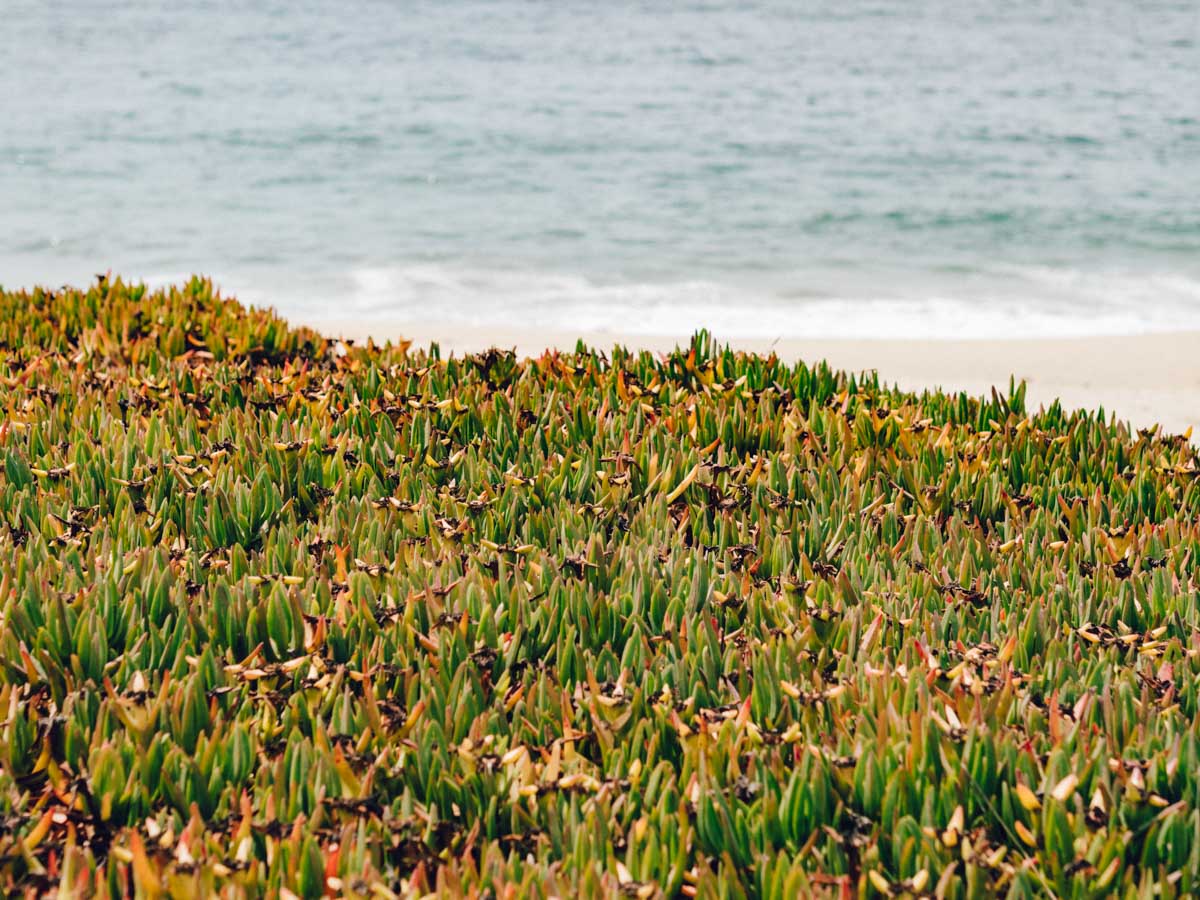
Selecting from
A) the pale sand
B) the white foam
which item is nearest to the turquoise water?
the white foam

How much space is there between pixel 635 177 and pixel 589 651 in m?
19.6

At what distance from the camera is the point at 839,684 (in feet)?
8.13

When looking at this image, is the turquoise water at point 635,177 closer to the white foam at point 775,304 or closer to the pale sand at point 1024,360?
the white foam at point 775,304

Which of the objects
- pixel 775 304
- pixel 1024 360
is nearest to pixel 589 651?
pixel 1024 360

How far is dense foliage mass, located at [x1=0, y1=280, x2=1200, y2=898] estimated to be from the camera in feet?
6.53

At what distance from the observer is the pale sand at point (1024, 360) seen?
8.16 m

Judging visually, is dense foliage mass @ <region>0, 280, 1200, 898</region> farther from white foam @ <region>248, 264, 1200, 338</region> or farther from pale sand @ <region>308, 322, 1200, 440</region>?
white foam @ <region>248, 264, 1200, 338</region>

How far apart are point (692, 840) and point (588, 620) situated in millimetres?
787

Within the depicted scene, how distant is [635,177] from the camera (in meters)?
21.3

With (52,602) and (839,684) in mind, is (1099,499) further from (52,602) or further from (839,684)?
(52,602)

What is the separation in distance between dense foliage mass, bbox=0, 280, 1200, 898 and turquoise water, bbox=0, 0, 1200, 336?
9869 mm

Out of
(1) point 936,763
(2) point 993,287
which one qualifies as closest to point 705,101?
(2) point 993,287

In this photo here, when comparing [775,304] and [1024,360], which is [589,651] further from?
[775,304]

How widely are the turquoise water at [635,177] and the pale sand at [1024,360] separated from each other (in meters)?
2.76
